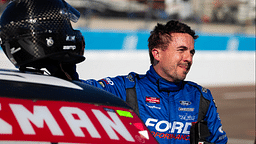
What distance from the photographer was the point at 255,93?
13164 millimetres

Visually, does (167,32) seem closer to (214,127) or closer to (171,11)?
(214,127)

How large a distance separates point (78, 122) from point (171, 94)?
5.23 ft

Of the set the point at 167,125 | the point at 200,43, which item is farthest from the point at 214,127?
the point at 200,43

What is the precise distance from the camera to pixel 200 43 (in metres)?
13.9

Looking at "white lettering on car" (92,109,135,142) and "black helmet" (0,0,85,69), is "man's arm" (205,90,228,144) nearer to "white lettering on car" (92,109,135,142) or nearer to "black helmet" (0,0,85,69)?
"black helmet" (0,0,85,69)

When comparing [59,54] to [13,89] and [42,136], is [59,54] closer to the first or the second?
[13,89]

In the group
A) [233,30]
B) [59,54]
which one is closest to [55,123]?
[59,54]

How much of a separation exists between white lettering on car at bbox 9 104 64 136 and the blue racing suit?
143 cm

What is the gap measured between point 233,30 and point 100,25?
5739 mm

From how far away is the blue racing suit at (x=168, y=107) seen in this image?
2.77 m

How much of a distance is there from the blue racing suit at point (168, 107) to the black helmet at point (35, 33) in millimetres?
680

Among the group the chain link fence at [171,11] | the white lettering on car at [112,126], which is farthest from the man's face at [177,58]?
the chain link fence at [171,11]

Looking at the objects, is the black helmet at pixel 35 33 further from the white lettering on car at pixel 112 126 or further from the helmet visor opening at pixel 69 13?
the white lettering on car at pixel 112 126

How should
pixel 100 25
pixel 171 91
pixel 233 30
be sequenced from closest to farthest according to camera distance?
pixel 171 91 → pixel 100 25 → pixel 233 30
